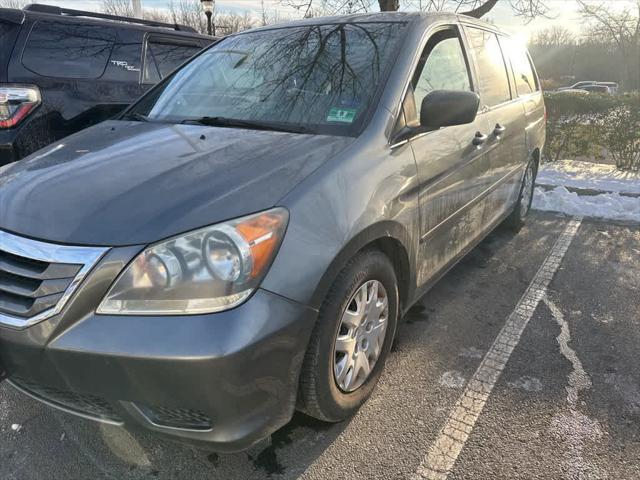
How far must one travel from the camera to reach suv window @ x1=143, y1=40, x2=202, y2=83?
539 centimetres

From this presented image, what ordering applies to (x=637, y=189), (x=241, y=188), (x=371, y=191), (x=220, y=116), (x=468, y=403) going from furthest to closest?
(x=637, y=189)
(x=220, y=116)
(x=468, y=403)
(x=371, y=191)
(x=241, y=188)

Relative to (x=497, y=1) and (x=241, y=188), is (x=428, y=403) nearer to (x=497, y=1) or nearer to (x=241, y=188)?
(x=241, y=188)

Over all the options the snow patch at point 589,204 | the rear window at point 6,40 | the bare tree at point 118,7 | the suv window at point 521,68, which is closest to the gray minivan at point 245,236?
the suv window at point 521,68

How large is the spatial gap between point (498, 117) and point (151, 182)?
8.83ft

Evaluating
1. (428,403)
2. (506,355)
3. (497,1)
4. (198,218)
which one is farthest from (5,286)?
(497,1)

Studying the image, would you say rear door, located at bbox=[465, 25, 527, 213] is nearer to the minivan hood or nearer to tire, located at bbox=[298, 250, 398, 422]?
tire, located at bbox=[298, 250, 398, 422]

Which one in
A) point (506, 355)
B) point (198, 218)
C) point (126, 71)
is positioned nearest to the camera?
point (198, 218)

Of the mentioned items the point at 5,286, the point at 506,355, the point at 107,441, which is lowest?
the point at 506,355

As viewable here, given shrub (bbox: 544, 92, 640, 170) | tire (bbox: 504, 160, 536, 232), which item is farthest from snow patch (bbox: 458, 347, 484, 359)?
shrub (bbox: 544, 92, 640, 170)

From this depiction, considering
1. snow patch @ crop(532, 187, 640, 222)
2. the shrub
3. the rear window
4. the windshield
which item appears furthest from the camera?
the shrub

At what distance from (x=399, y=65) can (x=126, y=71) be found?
360 cm

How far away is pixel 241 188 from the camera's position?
1.86m

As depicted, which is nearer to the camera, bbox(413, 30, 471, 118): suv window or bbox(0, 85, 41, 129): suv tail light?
bbox(413, 30, 471, 118): suv window

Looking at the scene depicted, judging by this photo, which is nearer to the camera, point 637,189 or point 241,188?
point 241,188
